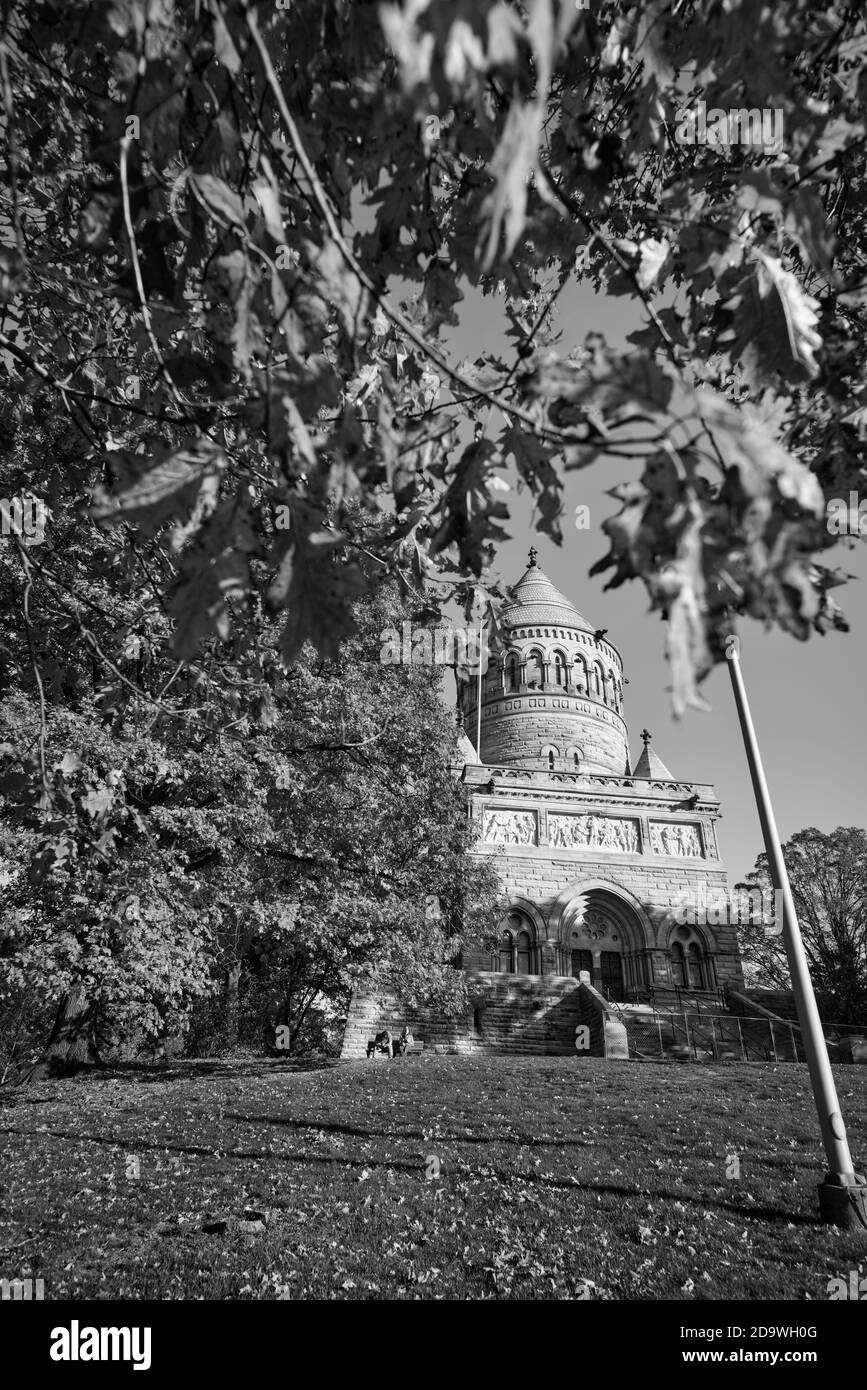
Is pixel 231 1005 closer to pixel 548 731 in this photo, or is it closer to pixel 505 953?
pixel 505 953

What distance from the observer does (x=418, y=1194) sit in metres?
6.46

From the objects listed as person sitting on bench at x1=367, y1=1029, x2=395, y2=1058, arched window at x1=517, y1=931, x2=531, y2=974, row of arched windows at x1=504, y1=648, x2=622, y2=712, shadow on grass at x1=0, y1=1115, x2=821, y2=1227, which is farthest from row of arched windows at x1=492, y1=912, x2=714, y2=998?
shadow on grass at x1=0, y1=1115, x2=821, y2=1227

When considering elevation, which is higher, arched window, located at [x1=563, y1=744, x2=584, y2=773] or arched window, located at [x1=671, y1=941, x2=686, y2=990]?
arched window, located at [x1=563, y1=744, x2=584, y2=773]

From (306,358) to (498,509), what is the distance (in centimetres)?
68

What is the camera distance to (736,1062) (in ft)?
55.6

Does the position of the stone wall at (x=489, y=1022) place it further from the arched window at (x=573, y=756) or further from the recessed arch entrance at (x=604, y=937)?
the arched window at (x=573, y=756)

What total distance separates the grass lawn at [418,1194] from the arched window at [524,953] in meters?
14.1

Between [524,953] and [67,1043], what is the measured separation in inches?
634

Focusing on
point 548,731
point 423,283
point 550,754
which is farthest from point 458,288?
point 548,731

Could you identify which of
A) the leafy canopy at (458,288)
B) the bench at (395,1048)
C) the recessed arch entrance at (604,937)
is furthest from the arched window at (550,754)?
the leafy canopy at (458,288)

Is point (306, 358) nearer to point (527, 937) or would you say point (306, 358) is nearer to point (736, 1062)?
point (736, 1062)

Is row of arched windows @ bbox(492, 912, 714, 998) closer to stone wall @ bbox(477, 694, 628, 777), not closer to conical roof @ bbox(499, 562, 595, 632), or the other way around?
stone wall @ bbox(477, 694, 628, 777)

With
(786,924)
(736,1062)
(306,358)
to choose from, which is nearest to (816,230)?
(306,358)

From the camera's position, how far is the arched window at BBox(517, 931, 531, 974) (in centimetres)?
2586
